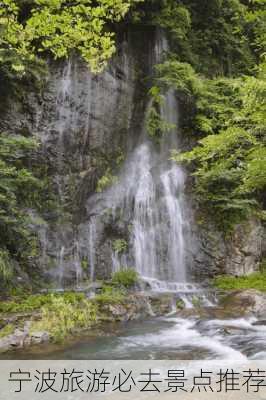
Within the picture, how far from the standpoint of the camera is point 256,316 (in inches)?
331

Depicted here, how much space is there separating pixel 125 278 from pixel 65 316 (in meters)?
3.08

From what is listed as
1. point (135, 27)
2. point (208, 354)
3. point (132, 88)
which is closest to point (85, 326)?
point (208, 354)

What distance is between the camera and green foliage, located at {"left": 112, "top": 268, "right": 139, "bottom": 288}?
10.5 meters

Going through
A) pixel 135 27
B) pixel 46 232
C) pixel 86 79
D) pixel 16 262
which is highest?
pixel 135 27

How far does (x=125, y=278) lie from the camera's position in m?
10.5

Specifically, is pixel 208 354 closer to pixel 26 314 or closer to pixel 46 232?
pixel 26 314

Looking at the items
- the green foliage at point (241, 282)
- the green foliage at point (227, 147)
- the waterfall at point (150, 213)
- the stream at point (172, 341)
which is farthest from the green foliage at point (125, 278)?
the green foliage at point (227, 147)

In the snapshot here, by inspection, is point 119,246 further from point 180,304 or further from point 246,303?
point 246,303

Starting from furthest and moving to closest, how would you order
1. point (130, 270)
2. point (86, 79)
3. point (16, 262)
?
point (86, 79)
point (130, 270)
point (16, 262)

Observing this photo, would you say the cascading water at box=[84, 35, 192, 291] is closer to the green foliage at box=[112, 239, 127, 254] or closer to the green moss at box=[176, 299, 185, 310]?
the green foliage at box=[112, 239, 127, 254]

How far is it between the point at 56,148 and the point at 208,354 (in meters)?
8.43

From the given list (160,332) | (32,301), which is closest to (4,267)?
(32,301)

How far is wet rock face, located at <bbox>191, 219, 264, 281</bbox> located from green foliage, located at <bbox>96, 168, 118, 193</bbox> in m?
3.25

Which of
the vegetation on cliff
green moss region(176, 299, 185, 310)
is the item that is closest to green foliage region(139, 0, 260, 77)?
the vegetation on cliff
